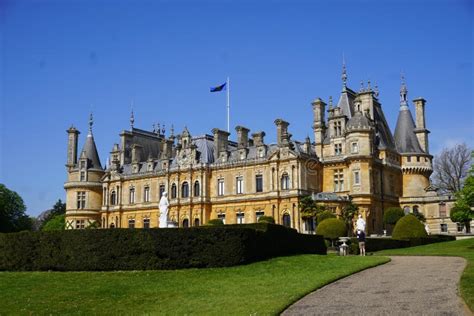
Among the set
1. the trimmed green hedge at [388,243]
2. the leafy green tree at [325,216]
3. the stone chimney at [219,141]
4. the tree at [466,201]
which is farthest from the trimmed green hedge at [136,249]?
the stone chimney at [219,141]

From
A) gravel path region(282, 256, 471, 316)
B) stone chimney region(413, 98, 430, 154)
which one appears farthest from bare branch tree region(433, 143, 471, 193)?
gravel path region(282, 256, 471, 316)

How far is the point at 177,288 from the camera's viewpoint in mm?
16953

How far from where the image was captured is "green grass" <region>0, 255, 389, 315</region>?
47.4ft

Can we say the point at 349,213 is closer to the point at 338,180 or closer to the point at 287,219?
the point at 338,180

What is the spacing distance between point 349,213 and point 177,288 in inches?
1244

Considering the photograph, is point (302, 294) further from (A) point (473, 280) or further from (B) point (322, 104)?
(B) point (322, 104)

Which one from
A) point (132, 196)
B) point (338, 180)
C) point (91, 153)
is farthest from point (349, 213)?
point (91, 153)

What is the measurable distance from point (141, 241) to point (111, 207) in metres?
42.0

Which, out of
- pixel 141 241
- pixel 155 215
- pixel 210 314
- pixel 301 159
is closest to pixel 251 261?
pixel 141 241

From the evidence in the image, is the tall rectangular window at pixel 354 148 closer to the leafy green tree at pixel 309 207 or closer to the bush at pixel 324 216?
the leafy green tree at pixel 309 207

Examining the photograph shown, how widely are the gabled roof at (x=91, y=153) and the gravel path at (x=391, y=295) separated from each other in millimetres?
48576

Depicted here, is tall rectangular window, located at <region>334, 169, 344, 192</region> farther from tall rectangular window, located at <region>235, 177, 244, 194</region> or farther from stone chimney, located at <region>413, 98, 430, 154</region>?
stone chimney, located at <region>413, 98, 430, 154</region>

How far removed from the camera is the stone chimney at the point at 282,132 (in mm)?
50531

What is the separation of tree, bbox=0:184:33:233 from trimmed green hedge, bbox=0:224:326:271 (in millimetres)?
47831
